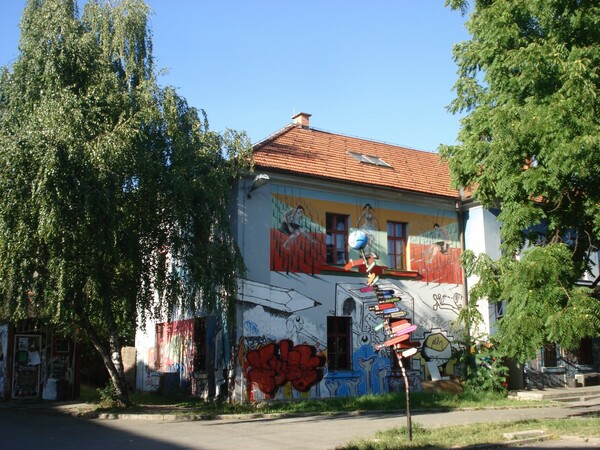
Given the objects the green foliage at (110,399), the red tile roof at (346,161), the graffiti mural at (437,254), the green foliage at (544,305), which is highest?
the red tile roof at (346,161)

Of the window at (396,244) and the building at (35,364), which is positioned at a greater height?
the window at (396,244)

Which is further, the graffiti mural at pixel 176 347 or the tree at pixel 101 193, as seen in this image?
the graffiti mural at pixel 176 347

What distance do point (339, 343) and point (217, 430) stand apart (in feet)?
23.2

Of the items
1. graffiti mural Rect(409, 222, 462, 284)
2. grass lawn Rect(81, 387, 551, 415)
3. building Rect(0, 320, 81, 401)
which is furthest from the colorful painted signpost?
building Rect(0, 320, 81, 401)

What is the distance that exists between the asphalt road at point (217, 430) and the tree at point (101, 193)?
2589 millimetres

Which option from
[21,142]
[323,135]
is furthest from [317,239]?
[21,142]

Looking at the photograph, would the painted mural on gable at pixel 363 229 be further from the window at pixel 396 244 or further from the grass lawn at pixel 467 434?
the grass lawn at pixel 467 434

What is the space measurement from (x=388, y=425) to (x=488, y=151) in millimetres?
6427

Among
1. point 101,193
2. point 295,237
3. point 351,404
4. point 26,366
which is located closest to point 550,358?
point 351,404

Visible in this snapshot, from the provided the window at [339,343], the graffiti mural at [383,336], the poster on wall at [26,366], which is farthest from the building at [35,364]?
Result: the graffiti mural at [383,336]

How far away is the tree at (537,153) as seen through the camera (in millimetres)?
12055

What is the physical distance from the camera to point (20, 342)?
848 inches

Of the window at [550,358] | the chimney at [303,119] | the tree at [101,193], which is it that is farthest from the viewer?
the chimney at [303,119]

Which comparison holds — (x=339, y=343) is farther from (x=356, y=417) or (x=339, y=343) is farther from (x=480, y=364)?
(x=480, y=364)
